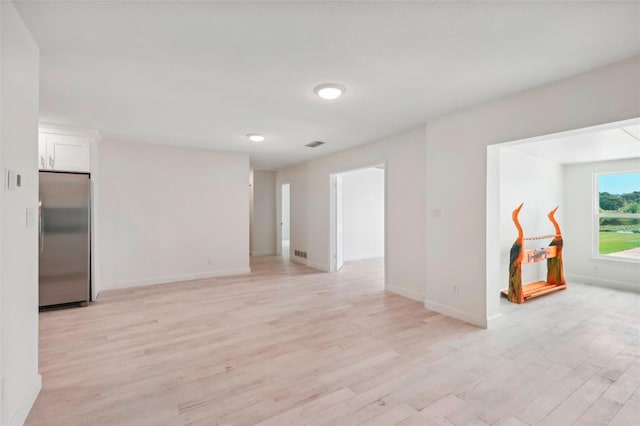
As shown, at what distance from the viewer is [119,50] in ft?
6.76

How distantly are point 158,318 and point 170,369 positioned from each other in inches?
53.0

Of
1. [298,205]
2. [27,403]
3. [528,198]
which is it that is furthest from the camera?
[298,205]

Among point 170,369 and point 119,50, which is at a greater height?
point 119,50

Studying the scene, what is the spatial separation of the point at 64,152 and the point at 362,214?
20.9ft

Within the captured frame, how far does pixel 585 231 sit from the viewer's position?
5559 millimetres

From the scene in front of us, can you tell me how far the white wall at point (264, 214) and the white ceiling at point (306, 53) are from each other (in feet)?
16.7

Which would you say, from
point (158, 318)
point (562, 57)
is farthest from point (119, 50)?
point (562, 57)

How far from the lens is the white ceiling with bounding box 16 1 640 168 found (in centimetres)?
168

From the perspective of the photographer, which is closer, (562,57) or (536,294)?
(562,57)

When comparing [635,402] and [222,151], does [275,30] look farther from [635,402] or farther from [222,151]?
[222,151]

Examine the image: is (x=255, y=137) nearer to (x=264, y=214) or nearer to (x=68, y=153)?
(x=68, y=153)

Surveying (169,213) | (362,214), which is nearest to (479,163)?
(362,214)

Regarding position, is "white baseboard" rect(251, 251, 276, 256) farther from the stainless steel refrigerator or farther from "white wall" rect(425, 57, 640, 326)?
"white wall" rect(425, 57, 640, 326)

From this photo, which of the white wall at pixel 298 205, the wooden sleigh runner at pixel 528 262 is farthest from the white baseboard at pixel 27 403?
the white wall at pixel 298 205
